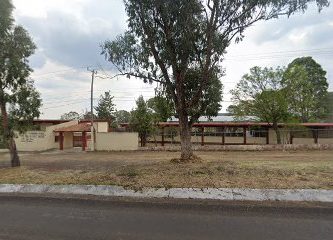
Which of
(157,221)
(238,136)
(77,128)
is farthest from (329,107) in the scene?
(157,221)

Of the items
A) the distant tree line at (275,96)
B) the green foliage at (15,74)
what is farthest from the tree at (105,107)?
the green foliage at (15,74)

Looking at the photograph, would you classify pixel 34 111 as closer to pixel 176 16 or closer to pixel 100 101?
pixel 176 16

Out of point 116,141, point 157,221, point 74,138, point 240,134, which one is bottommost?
point 157,221

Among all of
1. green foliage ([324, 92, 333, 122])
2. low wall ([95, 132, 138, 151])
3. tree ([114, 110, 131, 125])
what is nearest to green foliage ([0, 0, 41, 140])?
low wall ([95, 132, 138, 151])

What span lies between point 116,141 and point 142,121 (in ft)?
19.3

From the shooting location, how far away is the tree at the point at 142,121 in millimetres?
41625

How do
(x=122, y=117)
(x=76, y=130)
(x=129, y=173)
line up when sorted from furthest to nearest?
(x=122, y=117), (x=76, y=130), (x=129, y=173)

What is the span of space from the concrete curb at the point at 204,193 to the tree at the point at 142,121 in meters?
30.9

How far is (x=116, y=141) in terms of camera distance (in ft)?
120

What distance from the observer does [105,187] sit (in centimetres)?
1020

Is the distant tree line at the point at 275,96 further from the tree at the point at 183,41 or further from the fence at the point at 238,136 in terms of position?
the tree at the point at 183,41

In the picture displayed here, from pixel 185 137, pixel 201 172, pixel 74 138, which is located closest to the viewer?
pixel 201 172

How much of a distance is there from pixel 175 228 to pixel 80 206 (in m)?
3.04

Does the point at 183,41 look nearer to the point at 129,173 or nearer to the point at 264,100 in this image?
the point at 129,173
